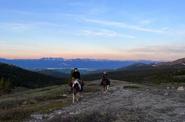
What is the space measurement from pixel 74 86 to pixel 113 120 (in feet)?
67.6

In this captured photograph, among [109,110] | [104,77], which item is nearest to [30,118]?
[109,110]

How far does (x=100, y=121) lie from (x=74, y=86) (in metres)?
20.1

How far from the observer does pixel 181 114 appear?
1587 inches

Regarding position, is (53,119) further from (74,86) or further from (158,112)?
(74,86)

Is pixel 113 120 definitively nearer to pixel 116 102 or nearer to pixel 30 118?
pixel 116 102

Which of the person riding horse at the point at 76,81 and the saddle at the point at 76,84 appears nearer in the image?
the person riding horse at the point at 76,81

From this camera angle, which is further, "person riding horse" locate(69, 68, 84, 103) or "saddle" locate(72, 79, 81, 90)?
"saddle" locate(72, 79, 81, 90)

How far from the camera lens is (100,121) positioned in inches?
1559

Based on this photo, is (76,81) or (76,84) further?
(76,84)

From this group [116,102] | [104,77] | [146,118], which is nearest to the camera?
[146,118]

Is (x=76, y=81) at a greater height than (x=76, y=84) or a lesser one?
greater

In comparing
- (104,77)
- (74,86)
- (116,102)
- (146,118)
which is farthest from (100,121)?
(104,77)

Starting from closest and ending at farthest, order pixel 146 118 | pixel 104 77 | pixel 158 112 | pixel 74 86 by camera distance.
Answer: pixel 146 118
pixel 158 112
pixel 74 86
pixel 104 77

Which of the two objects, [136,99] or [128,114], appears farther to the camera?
[136,99]
